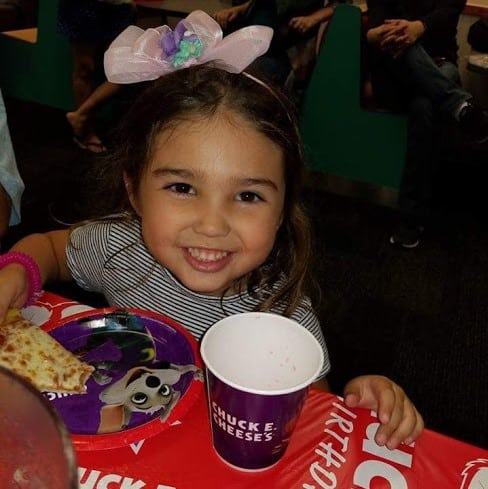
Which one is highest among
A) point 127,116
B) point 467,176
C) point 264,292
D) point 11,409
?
point 11,409

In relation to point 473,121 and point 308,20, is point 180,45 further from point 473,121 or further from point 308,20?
point 308,20

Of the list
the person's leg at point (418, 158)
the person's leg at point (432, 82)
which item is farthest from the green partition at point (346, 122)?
the person's leg at point (432, 82)

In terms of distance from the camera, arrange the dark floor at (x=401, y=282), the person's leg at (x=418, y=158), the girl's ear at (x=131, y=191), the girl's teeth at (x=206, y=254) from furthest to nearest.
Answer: the person's leg at (x=418, y=158) < the dark floor at (x=401, y=282) < the girl's ear at (x=131, y=191) < the girl's teeth at (x=206, y=254)

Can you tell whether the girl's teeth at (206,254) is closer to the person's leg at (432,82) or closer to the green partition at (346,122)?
the green partition at (346,122)

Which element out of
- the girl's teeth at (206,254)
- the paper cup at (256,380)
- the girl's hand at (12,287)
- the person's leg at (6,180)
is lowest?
the person's leg at (6,180)

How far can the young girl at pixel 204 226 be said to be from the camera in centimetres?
90

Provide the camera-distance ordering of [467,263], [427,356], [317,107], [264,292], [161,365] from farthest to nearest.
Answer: [317,107]
[467,263]
[427,356]
[264,292]
[161,365]

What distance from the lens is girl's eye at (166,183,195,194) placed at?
92 cm

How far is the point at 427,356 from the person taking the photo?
219cm

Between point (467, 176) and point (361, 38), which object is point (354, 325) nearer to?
point (361, 38)

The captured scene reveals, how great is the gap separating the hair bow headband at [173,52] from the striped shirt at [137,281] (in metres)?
0.33

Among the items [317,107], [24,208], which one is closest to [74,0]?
[24,208]

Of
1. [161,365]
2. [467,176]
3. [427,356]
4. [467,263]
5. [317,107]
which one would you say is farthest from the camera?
[467,176]

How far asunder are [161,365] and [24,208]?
2374 mm
